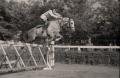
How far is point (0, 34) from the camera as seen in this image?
93.5 ft

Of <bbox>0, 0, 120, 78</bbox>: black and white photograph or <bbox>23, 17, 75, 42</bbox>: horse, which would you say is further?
<bbox>0, 0, 120, 78</bbox>: black and white photograph

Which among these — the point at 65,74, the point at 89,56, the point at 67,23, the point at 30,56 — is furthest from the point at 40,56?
the point at 89,56

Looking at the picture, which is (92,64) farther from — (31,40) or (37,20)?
(37,20)

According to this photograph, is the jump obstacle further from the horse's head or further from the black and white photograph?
the horse's head

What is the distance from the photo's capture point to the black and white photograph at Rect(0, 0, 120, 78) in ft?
44.8

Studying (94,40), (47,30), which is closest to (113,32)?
(94,40)

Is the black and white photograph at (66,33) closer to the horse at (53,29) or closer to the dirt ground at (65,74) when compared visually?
the horse at (53,29)

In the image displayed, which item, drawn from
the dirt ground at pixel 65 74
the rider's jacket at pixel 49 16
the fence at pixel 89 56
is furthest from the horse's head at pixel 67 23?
the fence at pixel 89 56

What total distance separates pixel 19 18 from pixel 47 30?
16941 mm

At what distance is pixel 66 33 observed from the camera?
2528 centimetres

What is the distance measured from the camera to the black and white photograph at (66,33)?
1364 centimetres

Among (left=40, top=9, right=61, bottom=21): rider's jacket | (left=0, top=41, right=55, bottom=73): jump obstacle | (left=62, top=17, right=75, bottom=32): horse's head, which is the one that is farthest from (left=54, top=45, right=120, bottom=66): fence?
(left=40, top=9, right=61, bottom=21): rider's jacket

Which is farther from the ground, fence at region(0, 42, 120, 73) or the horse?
the horse

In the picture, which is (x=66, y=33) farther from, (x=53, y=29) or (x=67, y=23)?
(x=53, y=29)
